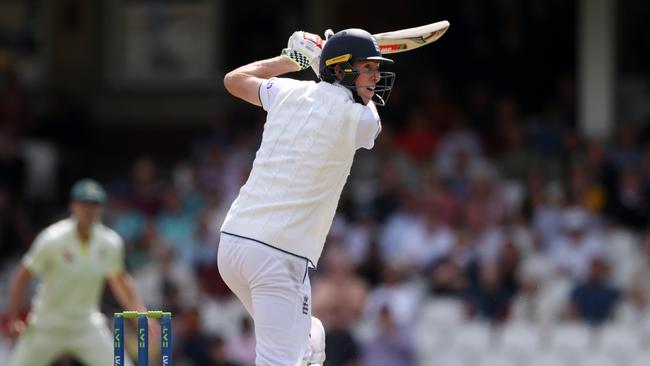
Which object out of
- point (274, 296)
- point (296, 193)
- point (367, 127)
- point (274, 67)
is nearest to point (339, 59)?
point (367, 127)

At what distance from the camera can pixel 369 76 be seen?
5.23 meters

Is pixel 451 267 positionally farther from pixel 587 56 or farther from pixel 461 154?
pixel 587 56

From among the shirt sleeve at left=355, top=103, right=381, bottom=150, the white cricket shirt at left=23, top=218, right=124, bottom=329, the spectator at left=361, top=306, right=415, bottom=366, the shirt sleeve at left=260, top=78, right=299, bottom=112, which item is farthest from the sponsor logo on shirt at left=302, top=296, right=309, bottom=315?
the spectator at left=361, top=306, right=415, bottom=366

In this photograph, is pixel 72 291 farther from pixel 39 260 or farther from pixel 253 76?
pixel 253 76

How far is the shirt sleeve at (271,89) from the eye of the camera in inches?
209

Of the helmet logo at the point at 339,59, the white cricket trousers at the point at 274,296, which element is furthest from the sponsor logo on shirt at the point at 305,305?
the helmet logo at the point at 339,59

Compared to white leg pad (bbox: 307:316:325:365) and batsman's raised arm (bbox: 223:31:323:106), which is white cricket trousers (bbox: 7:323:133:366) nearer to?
white leg pad (bbox: 307:316:325:365)

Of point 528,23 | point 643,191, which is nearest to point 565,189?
point 643,191

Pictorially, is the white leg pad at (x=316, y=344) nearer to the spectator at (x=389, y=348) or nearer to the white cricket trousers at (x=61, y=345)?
the white cricket trousers at (x=61, y=345)

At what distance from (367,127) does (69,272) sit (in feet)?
11.0

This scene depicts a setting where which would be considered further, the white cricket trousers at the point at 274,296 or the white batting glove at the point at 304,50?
the white batting glove at the point at 304,50

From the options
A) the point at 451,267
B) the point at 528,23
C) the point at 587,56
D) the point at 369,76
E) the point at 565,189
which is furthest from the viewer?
the point at 528,23

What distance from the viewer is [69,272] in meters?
8.02

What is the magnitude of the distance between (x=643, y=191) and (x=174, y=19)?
238 inches
